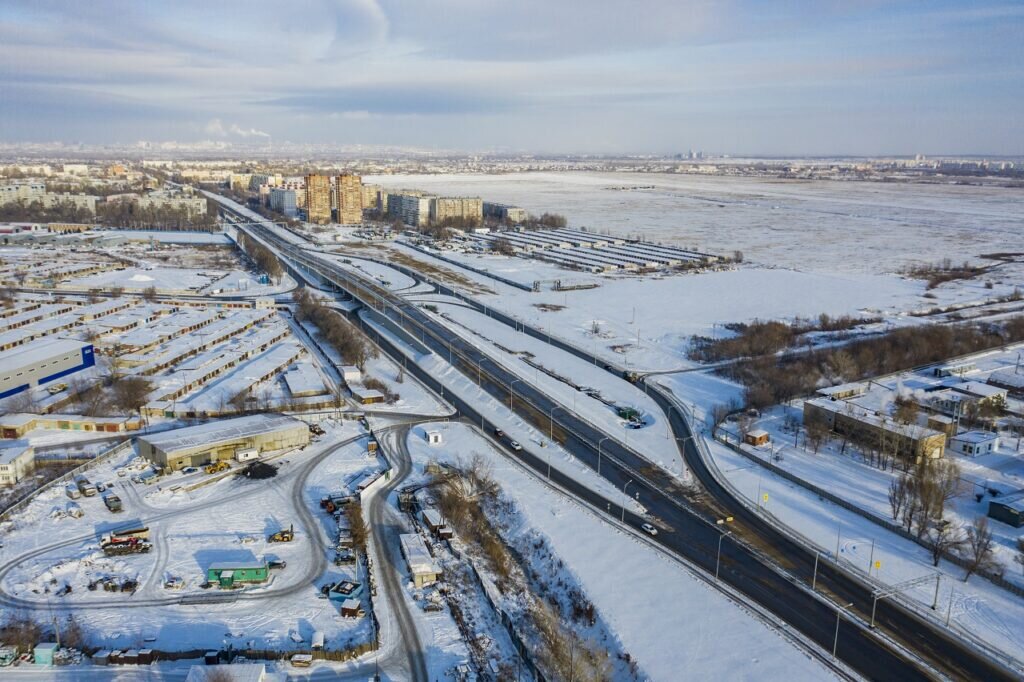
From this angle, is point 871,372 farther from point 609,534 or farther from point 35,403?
point 35,403

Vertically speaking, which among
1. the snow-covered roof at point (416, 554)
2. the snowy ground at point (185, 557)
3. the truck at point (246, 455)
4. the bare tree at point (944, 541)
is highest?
the bare tree at point (944, 541)

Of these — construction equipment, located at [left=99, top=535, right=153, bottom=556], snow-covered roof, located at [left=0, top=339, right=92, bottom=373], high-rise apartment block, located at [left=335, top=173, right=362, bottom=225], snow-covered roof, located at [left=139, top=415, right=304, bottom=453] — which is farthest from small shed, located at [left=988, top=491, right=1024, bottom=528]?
high-rise apartment block, located at [left=335, top=173, right=362, bottom=225]

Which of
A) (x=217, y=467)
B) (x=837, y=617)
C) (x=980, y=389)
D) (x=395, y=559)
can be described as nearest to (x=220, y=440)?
(x=217, y=467)

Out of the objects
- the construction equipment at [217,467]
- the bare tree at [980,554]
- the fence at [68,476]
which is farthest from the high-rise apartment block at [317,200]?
the bare tree at [980,554]

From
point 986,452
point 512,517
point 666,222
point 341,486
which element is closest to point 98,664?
point 341,486

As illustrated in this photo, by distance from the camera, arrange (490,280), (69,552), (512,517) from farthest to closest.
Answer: (490,280)
(512,517)
(69,552)

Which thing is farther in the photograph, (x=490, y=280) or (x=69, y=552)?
(x=490, y=280)

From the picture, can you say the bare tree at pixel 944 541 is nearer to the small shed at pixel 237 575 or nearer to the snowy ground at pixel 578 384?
the snowy ground at pixel 578 384
